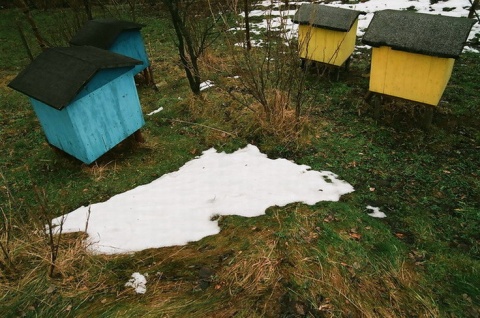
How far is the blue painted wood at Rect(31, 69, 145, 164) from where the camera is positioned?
17.0 feet

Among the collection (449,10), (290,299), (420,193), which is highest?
(449,10)

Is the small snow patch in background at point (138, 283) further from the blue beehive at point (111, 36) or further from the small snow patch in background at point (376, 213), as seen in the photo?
the blue beehive at point (111, 36)

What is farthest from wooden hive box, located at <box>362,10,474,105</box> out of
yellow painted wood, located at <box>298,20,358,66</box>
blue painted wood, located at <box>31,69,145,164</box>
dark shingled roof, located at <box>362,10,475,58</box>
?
blue painted wood, located at <box>31,69,145,164</box>

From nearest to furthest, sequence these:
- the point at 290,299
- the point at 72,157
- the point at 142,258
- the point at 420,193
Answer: the point at 290,299, the point at 142,258, the point at 420,193, the point at 72,157

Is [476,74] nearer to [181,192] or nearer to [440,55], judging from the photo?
[440,55]

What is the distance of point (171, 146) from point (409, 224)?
452 centimetres

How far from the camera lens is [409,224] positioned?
4.23m

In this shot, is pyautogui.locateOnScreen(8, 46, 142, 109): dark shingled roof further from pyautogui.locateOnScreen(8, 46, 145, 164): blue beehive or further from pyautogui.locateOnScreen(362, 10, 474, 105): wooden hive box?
pyautogui.locateOnScreen(362, 10, 474, 105): wooden hive box

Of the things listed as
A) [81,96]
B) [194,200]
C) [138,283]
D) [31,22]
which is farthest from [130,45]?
[138,283]

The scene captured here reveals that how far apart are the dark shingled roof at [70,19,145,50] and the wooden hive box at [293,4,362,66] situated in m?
4.38

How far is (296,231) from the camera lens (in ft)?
12.9

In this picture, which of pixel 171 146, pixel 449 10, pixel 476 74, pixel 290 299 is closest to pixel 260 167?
pixel 171 146

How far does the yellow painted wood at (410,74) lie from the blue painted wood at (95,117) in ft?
16.2

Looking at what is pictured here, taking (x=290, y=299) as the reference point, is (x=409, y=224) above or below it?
below
